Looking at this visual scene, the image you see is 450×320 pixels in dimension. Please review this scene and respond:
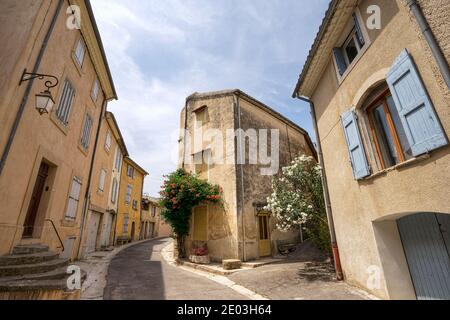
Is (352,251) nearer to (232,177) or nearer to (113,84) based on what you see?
(232,177)

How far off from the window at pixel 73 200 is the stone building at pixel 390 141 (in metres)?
9.33

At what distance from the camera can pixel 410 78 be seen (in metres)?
3.39

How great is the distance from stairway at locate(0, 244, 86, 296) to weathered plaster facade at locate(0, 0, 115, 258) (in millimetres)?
525

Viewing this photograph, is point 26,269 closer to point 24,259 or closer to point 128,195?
point 24,259

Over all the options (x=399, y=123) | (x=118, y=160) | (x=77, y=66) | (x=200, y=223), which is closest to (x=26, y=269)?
(x=77, y=66)

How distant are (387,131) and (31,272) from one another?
7.74m

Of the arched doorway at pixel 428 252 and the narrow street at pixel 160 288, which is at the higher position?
the arched doorway at pixel 428 252

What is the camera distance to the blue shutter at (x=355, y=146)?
180 inches

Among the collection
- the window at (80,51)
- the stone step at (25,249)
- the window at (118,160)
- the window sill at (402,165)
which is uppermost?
the window at (80,51)

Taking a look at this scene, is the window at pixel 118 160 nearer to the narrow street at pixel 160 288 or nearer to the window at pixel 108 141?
the window at pixel 108 141

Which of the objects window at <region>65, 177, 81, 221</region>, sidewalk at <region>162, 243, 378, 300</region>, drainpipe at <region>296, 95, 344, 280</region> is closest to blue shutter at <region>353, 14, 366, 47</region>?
drainpipe at <region>296, 95, 344, 280</region>

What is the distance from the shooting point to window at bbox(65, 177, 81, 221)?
27.0 ft
